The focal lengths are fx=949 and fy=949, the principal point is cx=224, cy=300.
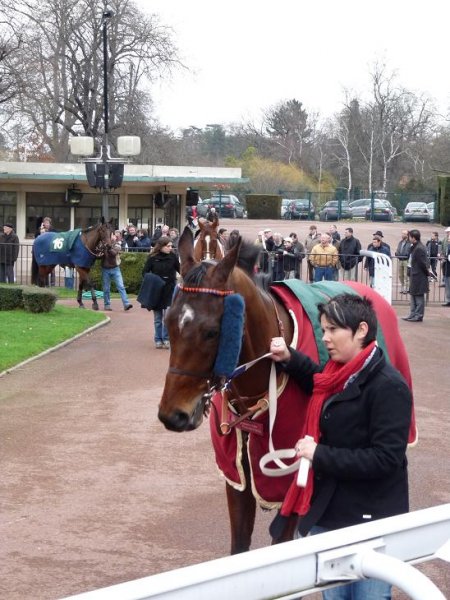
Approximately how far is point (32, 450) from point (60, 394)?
2660mm

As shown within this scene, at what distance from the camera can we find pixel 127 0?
144ft

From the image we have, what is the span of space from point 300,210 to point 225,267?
5246 cm

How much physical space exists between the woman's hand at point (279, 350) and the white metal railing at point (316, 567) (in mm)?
1877

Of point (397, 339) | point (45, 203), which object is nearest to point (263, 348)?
point (397, 339)

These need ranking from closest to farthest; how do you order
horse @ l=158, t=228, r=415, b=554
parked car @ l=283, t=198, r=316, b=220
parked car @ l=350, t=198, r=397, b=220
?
horse @ l=158, t=228, r=415, b=554 → parked car @ l=350, t=198, r=397, b=220 → parked car @ l=283, t=198, r=316, b=220

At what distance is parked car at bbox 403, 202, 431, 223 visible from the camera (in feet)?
170

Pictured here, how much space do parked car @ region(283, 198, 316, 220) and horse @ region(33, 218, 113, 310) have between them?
3537 centimetres

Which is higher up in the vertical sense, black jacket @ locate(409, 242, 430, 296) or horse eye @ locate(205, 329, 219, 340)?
horse eye @ locate(205, 329, 219, 340)

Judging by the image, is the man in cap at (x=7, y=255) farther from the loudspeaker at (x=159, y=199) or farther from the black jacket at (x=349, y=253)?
the loudspeaker at (x=159, y=199)

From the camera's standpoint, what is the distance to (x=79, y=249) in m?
20.8

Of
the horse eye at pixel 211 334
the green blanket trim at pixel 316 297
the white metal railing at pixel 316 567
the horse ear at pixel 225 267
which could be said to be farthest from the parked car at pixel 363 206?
the white metal railing at pixel 316 567

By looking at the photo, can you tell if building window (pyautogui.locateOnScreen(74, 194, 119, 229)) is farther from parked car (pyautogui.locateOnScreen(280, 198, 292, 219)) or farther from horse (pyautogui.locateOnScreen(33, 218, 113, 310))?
parked car (pyautogui.locateOnScreen(280, 198, 292, 219))

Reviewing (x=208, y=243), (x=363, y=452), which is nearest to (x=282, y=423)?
(x=363, y=452)

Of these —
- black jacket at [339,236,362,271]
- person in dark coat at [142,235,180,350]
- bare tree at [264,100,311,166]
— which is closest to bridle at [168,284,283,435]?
person in dark coat at [142,235,180,350]
